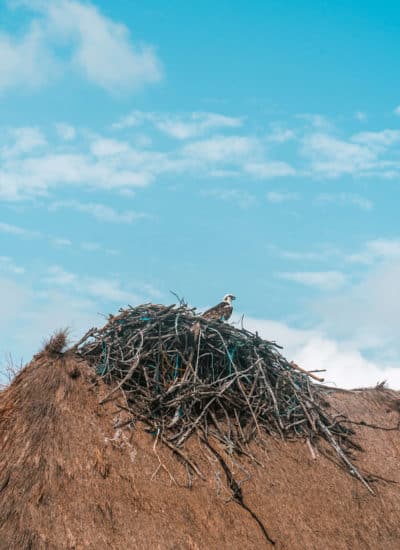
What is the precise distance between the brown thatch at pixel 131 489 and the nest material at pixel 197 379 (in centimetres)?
23

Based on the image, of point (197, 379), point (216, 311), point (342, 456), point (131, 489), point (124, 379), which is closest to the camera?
point (131, 489)

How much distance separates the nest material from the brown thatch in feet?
0.76

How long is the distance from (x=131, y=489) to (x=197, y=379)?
1.79 m

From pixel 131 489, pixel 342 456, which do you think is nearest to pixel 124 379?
pixel 131 489

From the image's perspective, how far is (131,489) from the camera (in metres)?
7.68

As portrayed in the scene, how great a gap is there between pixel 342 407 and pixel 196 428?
412 centimetres

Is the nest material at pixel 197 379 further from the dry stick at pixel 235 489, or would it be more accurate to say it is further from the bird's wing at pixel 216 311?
the bird's wing at pixel 216 311

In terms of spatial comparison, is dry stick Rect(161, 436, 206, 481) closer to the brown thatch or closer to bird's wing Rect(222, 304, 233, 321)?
the brown thatch

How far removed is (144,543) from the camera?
23.5 ft

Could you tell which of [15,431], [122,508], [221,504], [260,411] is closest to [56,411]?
[15,431]

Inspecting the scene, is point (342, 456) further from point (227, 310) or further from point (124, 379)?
point (124, 379)

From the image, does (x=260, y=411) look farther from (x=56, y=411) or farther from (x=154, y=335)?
(x=56, y=411)

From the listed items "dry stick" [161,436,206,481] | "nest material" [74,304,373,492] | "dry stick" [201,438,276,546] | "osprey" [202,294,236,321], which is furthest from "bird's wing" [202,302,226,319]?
"dry stick" [161,436,206,481]

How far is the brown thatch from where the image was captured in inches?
281
